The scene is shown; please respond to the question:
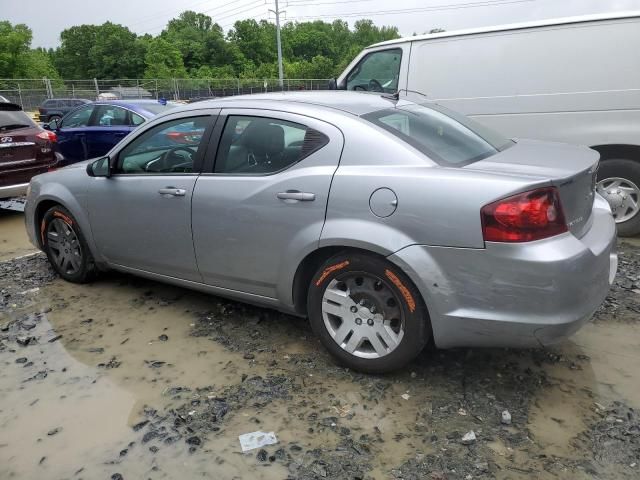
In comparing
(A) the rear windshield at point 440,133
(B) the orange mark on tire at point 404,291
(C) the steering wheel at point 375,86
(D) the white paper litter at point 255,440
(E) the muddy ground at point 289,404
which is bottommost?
(D) the white paper litter at point 255,440

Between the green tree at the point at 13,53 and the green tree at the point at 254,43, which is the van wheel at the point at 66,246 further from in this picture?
the green tree at the point at 254,43

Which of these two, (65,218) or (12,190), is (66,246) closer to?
(65,218)

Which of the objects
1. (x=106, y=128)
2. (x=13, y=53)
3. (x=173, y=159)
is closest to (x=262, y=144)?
(x=173, y=159)

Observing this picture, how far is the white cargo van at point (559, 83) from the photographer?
5.08 m

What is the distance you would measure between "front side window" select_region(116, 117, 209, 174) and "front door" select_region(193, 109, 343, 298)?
24 cm

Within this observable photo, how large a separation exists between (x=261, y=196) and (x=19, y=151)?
5485mm

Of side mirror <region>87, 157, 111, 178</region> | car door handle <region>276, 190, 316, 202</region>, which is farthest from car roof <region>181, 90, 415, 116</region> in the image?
side mirror <region>87, 157, 111, 178</region>

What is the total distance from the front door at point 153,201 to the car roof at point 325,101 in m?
0.16

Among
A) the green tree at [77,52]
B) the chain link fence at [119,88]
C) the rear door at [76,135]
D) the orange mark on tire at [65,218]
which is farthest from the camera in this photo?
the green tree at [77,52]

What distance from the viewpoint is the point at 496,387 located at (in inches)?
115

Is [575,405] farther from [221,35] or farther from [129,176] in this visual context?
[221,35]

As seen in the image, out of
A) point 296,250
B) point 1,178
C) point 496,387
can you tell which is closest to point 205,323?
point 296,250

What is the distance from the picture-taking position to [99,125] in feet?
30.0

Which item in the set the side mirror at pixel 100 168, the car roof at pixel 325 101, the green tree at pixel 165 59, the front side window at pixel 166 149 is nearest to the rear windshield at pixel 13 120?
the side mirror at pixel 100 168
